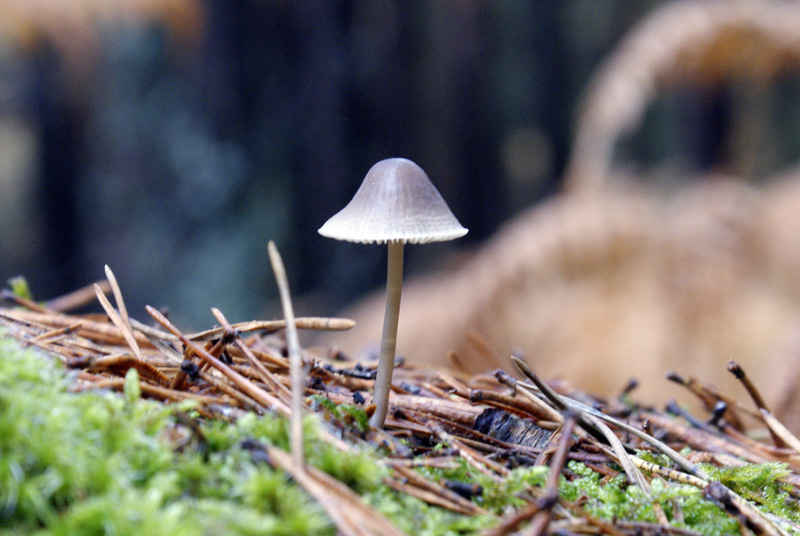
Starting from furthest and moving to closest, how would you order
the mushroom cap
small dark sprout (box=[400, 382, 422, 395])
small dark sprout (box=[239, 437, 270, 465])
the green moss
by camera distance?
small dark sprout (box=[400, 382, 422, 395]) < the mushroom cap < small dark sprout (box=[239, 437, 270, 465]) < the green moss

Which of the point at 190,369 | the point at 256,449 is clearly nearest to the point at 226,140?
the point at 190,369

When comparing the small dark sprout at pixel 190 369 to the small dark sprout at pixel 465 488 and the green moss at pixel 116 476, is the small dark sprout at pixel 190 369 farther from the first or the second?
the small dark sprout at pixel 465 488

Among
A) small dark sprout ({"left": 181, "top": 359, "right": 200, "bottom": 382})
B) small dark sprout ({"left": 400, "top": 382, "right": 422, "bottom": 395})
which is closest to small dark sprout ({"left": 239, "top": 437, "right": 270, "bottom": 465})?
small dark sprout ({"left": 181, "top": 359, "right": 200, "bottom": 382})

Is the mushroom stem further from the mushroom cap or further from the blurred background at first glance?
the blurred background

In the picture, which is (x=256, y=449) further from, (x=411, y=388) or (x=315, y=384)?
(x=411, y=388)

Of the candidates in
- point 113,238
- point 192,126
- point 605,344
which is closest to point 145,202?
point 113,238

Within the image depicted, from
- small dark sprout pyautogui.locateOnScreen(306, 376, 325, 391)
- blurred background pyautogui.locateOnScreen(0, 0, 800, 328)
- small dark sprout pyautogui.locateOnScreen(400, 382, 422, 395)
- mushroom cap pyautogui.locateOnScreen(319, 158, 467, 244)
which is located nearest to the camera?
mushroom cap pyautogui.locateOnScreen(319, 158, 467, 244)

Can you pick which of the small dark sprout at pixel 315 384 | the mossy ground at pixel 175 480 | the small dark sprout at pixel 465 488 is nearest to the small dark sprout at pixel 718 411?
the mossy ground at pixel 175 480
